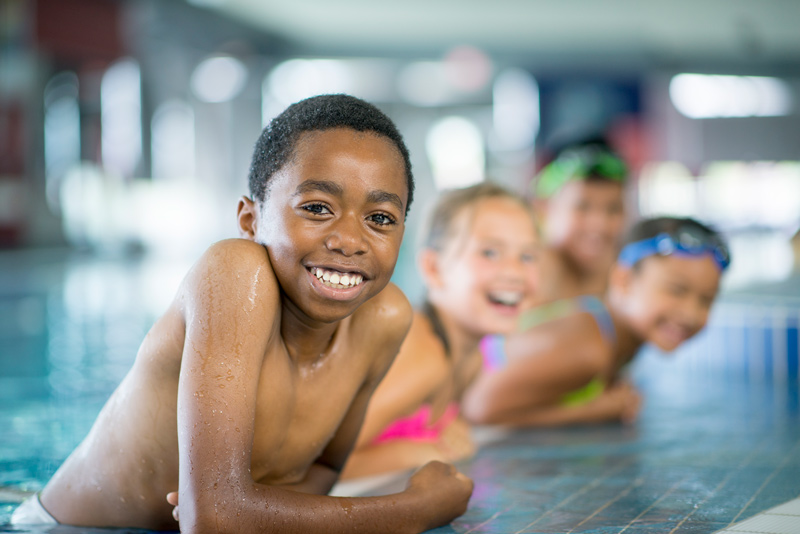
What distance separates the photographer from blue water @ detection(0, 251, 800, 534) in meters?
2.49

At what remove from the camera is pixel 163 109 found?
22922mm

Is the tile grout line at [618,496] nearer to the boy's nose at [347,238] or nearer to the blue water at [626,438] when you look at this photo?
the blue water at [626,438]

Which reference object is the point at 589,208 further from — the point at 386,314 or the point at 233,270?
the point at 233,270

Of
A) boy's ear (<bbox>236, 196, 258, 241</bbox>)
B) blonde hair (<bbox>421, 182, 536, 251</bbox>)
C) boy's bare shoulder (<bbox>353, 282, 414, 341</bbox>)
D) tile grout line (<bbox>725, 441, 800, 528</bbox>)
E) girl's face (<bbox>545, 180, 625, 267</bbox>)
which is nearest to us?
boy's ear (<bbox>236, 196, 258, 241</bbox>)

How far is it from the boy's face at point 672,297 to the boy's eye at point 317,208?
89.5 inches

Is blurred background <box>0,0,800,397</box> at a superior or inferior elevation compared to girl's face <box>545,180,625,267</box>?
superior

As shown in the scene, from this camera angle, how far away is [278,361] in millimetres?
2000

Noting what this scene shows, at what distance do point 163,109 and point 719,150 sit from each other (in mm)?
14790

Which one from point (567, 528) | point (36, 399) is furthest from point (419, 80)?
point (567, 528)

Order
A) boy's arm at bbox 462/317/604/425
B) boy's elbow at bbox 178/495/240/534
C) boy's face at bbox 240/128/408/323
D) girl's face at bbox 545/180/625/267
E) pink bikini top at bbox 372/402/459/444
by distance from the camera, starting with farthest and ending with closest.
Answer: girl's face at bbox 545/180/625/267 → boy's arm at bbox 462/317/604/425 → pink bikini top at bbox 372/402/459/444 → boy's face at bbox 240/128/408/323 → boy's elbow at bbox 178/495/240/534

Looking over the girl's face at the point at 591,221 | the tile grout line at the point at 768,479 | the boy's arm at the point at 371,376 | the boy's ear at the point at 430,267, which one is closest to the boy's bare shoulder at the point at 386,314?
the boy's arm at the point at 371,376

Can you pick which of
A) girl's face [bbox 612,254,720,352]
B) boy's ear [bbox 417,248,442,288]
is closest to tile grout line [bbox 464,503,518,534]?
boy's ear [bbox 417,248,442,288]

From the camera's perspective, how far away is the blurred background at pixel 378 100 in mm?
17625

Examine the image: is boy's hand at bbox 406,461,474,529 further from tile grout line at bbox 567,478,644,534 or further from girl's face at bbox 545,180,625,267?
girl's face at bbox 545,180,625,267
